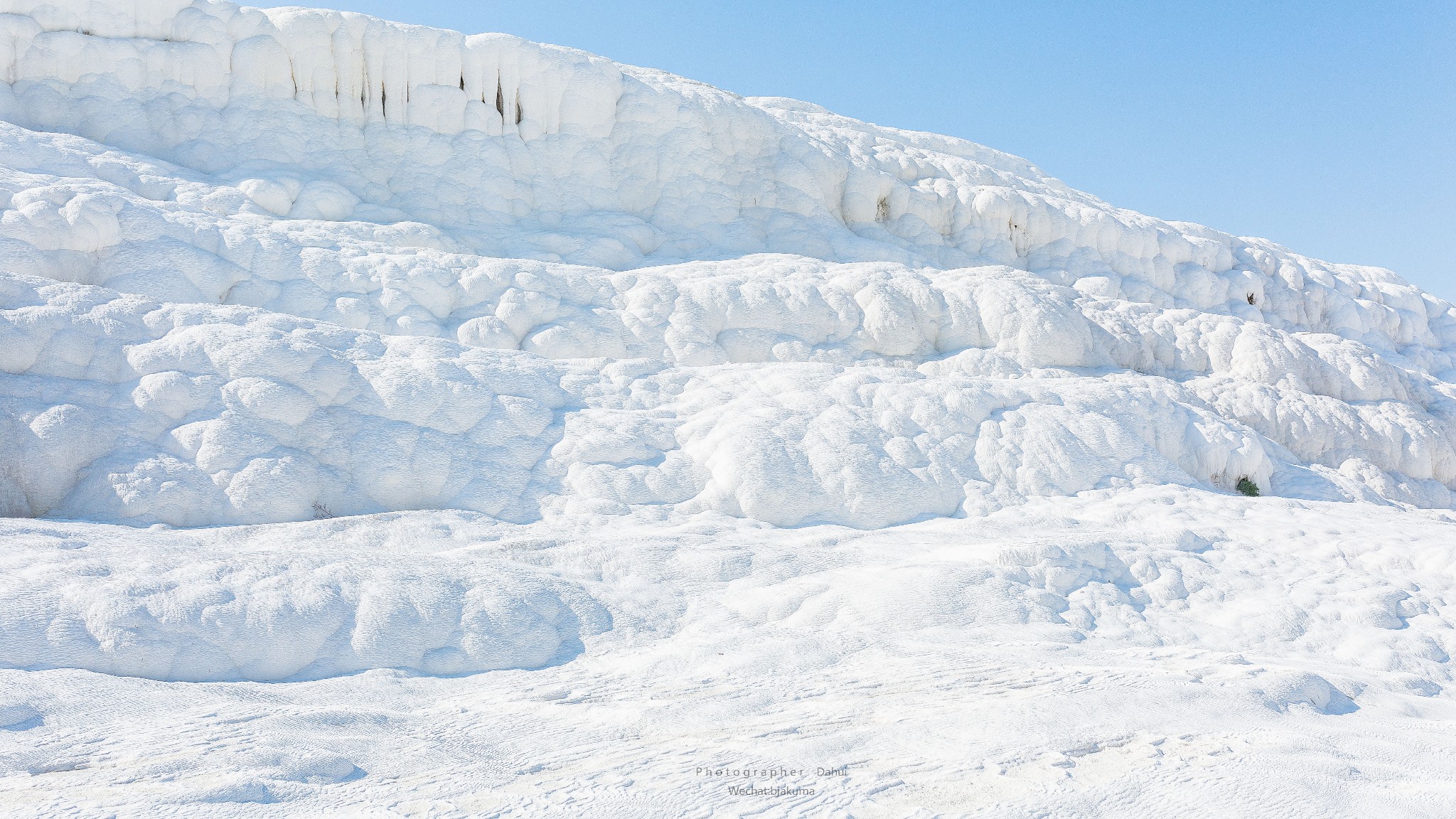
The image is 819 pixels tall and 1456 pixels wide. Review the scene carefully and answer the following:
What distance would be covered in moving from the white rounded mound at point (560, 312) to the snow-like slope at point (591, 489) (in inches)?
2.0

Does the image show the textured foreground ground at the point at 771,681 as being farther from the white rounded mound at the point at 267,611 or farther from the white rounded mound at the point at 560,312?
the white rounded mound at the point at 560,312

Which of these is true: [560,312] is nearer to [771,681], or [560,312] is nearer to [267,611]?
[267,611]

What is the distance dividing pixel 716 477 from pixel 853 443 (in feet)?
3.89

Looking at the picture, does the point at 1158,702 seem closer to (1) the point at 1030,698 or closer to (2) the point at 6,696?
(1) the point at 1030,698

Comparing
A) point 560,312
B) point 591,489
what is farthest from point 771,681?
point 560,312

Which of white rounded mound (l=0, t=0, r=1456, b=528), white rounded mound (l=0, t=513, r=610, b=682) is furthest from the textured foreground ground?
white rounded mound (l=0, t=0, r=1456, b=528)

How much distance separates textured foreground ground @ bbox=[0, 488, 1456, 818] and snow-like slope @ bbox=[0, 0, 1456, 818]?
0.02 m

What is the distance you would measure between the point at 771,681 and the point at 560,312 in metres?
6.16

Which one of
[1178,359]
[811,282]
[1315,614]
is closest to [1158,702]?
[1315,614]

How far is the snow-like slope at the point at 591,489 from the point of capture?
2.94 meters

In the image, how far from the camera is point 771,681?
367 centimetres

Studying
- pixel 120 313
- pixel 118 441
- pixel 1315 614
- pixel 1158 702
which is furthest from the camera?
pixel 120 313

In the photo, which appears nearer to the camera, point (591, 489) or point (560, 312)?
point (591, 489)

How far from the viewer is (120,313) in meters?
6.00
